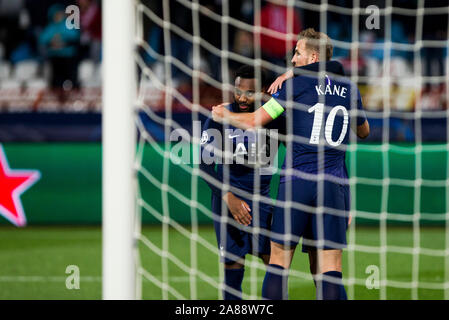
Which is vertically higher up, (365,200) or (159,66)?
(159,66)

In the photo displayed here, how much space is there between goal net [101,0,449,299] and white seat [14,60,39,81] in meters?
1.48

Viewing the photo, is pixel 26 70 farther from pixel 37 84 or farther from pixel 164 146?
pixel 164 146

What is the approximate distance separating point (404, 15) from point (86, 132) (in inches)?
178

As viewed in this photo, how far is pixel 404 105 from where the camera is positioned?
8.23 m

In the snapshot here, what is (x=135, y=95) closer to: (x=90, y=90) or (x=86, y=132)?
(x=86, y=132)

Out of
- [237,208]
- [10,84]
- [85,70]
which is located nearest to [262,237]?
[237,208]

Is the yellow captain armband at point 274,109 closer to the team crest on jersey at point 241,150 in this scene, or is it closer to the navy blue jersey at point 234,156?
the navy blue jersey at point 234,156

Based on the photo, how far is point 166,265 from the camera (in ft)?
19.8

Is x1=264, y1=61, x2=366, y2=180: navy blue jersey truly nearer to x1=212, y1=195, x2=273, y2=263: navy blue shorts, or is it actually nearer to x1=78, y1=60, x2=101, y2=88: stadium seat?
x1=212, y1=195, x2=273, y2=263: navy blue shorts

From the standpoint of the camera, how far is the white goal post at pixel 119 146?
9.78 feet

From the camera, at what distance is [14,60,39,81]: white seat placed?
365 inches

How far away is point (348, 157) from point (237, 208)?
132 inches

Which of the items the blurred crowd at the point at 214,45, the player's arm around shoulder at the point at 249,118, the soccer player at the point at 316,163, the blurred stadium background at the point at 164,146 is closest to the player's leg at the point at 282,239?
the soccer player at the point at 316,163
